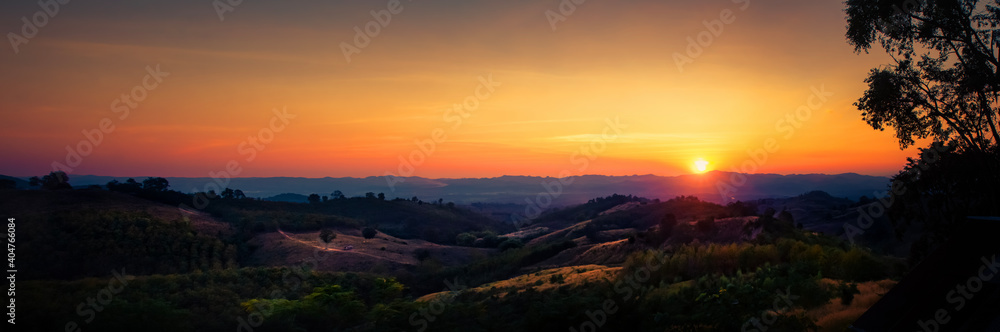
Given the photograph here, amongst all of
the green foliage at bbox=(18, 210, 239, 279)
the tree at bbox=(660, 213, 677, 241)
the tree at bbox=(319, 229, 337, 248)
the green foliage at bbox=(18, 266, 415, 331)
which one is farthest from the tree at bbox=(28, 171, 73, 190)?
the tree at bbox=(660, 213, 677, 241)

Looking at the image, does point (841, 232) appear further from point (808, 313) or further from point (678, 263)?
point (808, 313)

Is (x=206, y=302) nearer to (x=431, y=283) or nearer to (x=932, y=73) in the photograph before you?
(x=431, y=283)

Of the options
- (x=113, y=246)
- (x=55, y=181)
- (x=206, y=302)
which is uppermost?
(x=55, y=181)

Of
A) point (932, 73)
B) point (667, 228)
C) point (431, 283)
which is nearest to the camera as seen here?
point (932, 73)

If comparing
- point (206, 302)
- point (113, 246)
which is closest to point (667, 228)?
point (206, 302)

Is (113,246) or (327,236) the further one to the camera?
(327,236)

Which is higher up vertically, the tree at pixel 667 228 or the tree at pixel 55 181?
the tree at pixel 55 181

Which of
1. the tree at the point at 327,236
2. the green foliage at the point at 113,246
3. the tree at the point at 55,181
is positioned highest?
the tree at the point at 55,181

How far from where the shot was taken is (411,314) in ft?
45.9

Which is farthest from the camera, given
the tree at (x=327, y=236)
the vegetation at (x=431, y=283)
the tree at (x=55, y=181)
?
the tree at (x=327, y=236)

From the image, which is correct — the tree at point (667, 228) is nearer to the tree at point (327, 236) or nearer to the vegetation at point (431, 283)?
the vegetation at point (431, 283)

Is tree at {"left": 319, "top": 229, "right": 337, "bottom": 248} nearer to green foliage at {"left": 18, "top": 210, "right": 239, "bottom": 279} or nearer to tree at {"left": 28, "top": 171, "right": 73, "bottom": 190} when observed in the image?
green foliage at {"left": 18, "top": 210, "right": 239, "bottom": 279}

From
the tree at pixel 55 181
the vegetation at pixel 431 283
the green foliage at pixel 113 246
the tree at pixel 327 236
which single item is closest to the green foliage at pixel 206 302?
the vegetation at pixel 431 283

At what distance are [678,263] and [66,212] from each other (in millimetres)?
46595
